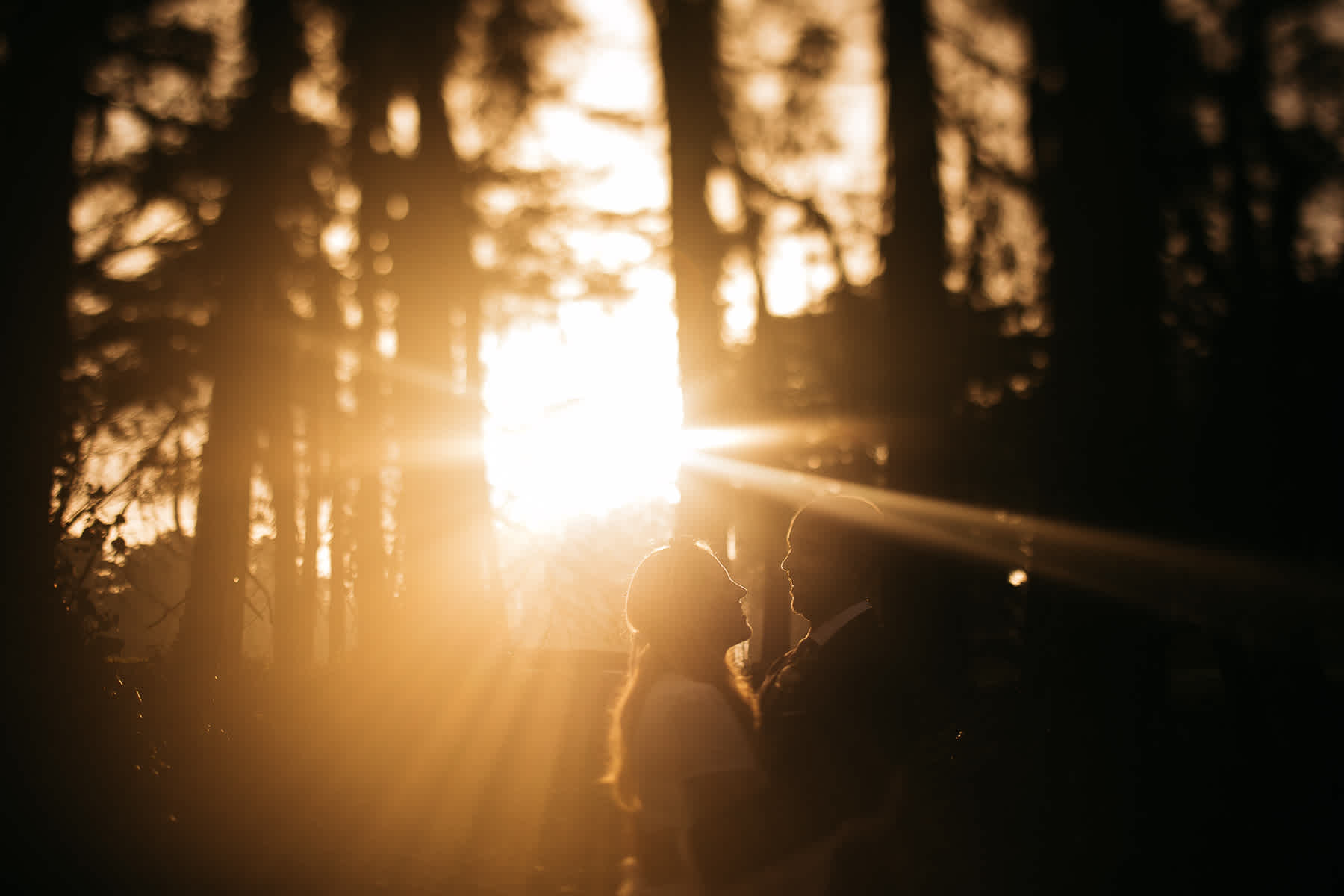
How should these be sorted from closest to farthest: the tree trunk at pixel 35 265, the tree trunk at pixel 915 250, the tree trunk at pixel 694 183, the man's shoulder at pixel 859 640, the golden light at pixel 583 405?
the man's shoulder at pixel 859 640, the tree trunk at pixel 35 265, the tree trunk at pixel 915 250, the tree trunk at pixel 694 183, the golden light at pixel 583 405

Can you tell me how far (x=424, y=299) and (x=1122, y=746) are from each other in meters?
8.51

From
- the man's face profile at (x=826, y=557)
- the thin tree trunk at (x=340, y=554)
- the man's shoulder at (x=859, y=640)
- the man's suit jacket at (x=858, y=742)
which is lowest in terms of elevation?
the thin tree trunk at (x=340, y=554)

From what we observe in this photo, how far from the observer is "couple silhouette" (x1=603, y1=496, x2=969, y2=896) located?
8.17 feet

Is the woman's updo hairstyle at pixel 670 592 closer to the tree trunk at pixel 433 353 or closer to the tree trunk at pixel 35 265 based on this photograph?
the tree trunk at pixel 35 265

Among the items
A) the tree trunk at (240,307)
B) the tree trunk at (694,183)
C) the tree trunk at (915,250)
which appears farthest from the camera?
the tree trunk at (240,307)

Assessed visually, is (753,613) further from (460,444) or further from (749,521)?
(460,444)

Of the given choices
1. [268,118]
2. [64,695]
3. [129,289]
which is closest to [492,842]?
[64,695]

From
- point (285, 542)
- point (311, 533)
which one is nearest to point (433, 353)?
point (285, 542)

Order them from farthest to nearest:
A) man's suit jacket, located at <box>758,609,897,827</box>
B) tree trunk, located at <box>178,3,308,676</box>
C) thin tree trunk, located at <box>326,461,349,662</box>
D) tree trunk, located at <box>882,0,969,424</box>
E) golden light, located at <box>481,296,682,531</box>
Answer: thin tree trunk, located at <box>326,461,349,662</box> < tree trunk, located at <box>178,3,308,676</box> < golden light, located at <box>481,296,682,531</box> < tree trunk, located at <box>882,0,969,424</box> < man's suit jacket, located at <box>758,609,897,827</box>

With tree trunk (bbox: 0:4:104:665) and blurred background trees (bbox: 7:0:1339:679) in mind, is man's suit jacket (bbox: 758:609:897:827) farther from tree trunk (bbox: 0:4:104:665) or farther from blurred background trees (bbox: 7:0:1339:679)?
tree trunk (bbox: 0:4:104:665)

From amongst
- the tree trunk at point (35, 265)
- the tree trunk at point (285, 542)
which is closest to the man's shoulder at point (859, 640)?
the tree trunk at point (35, 265)

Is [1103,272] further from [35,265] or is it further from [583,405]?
[35,265]

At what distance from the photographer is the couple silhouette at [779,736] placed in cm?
249

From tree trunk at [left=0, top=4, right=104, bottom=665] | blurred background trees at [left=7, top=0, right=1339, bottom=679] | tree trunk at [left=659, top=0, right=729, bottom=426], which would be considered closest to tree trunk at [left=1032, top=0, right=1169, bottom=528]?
blurred background trees at [left=7, top=0, right=1339, bottom=679]
